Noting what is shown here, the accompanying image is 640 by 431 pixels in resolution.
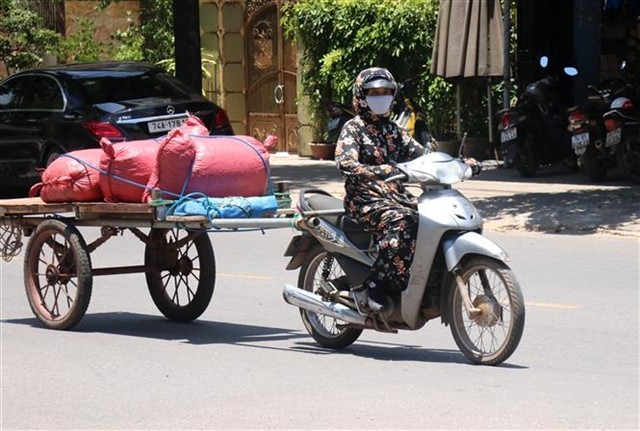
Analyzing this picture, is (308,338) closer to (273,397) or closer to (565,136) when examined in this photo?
(273,397)

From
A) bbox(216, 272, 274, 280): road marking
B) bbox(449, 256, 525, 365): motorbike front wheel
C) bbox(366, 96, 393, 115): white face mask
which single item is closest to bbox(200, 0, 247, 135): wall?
bbox(216, 272, 274, 280): road marking

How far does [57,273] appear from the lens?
952cm

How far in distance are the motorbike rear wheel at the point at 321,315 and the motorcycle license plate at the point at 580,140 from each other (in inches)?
347

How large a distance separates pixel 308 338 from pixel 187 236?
1.26 metres

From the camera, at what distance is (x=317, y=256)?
8570mm

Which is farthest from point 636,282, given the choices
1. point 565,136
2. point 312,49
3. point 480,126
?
point 312,49

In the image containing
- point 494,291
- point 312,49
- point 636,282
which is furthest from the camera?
point 312,49

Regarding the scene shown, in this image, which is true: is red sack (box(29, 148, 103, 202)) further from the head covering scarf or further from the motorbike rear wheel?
the head covering scarf

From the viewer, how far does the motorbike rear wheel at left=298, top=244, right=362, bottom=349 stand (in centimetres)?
855

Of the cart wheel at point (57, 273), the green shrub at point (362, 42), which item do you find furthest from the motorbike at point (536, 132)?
the cart wheel at point (57, 273)

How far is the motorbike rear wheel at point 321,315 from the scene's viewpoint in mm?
8555

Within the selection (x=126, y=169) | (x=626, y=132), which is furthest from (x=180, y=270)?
(x=626, y=132)

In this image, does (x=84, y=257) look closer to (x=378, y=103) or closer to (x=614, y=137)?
(x=378, y=103)

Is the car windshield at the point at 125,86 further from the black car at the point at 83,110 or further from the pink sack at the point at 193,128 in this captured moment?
the pink sack at the point at 193,128
